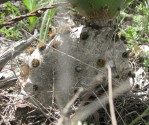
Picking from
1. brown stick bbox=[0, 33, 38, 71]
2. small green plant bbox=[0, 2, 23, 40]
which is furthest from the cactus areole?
small green plant bbox=[0, 2, 23, 40]

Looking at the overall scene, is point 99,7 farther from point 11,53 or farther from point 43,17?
point 43,17

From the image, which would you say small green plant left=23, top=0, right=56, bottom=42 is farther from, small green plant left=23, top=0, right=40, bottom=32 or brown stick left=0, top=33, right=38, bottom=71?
brown stick left=0, top=33, right=38, bottom=71

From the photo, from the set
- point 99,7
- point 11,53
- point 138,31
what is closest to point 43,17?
point 11,53

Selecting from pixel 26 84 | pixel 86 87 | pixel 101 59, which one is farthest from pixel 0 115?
pixel 101 59

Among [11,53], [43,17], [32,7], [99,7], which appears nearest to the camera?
[99,7]

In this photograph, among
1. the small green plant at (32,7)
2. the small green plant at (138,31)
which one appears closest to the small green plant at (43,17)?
the small green plant at (32,7)

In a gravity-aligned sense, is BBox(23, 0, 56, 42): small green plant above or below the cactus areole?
below

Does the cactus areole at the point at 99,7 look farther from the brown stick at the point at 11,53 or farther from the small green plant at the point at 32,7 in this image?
the small green plant at the point at 32,7

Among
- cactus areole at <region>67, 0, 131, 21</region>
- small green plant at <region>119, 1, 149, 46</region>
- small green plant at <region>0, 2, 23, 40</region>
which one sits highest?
cactus areole at <region>67, 0, 131, 21</region>

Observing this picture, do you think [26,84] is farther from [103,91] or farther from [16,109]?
[103,91]
